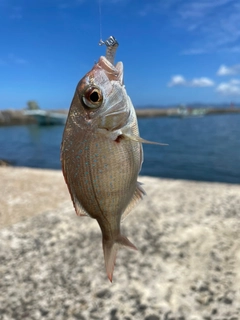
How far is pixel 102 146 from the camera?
1.23m

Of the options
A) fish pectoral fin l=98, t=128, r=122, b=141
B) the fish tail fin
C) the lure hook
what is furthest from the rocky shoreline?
the lure hook

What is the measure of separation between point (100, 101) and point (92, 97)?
Result: 0.13ft

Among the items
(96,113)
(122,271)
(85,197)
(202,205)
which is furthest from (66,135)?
(202,205)

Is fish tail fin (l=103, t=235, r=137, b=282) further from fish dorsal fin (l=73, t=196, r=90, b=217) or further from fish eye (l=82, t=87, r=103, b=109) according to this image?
fish eye (l=82, t=87, r=103, b=109)

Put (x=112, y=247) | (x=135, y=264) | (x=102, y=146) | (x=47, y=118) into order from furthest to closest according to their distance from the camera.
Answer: (x=47, y=118) < (x=135, y=264) < (x=112, y=247) < (x=102, y=146)

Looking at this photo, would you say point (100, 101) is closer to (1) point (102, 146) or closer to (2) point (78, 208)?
→ (1) point (102, 146)

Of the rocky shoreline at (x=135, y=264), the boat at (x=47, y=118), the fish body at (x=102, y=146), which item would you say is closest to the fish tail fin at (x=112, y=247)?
the fish body at (x=102, y=146)

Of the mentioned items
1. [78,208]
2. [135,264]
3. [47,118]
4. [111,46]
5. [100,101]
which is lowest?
[135,264]

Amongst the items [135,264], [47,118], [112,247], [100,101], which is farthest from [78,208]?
[47,118]

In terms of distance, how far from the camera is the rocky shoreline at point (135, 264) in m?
2.50

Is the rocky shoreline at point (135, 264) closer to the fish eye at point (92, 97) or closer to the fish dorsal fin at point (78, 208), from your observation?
the fish dorsal fin at point (78, 208)

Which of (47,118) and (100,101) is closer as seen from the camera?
(100,101)

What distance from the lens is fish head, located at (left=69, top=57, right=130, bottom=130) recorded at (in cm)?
123

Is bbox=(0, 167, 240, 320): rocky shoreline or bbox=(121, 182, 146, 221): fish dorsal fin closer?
bbox=(121, 182, 146, 221): fish dorsal fin
